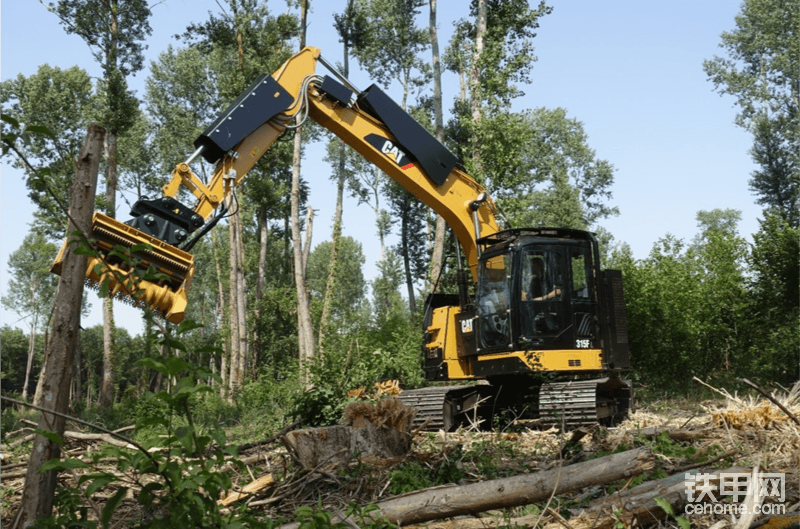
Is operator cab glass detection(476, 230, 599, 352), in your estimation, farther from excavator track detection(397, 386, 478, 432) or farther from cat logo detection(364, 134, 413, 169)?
cat logo detection(364, 134, 413, 169)

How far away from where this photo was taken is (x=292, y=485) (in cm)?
623

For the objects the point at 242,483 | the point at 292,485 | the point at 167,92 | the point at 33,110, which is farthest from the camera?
the point at 167,92

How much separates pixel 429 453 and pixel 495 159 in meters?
16.5

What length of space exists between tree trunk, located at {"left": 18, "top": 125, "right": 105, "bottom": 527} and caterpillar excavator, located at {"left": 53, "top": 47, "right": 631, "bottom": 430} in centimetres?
451

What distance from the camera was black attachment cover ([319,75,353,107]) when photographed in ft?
36.3

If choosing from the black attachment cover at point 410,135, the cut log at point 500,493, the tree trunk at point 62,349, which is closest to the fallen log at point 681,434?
the cut log at point 500,493

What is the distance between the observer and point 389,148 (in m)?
11.4

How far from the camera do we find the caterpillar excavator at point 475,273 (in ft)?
33.2

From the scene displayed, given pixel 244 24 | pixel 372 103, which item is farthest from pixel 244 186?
pixel 372 103

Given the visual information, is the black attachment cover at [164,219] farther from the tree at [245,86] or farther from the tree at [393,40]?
the tree at [393,40]

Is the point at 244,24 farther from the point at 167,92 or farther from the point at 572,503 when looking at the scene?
the point at 572,503

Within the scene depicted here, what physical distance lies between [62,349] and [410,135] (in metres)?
7.70

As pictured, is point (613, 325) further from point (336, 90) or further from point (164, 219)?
point (164, 219)

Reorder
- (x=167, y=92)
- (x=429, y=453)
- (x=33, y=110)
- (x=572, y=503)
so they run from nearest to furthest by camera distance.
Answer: (x=572, y=503), (x=429, y=453), (x=33, y=110), (x=167, y=92)
